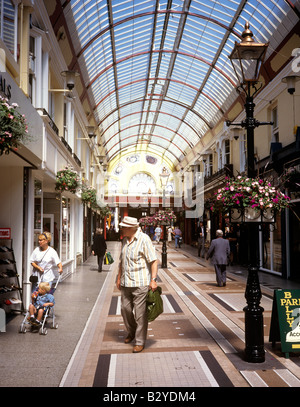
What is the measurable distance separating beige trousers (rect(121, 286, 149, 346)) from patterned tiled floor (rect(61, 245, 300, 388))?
0.26 m

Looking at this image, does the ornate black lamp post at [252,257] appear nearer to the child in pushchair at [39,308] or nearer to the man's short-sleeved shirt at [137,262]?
the man's short-sleeved shirt at [137,262]

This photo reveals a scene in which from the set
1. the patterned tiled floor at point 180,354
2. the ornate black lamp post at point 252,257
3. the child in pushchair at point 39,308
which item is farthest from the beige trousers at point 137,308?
the child in pushchair at point 39,308

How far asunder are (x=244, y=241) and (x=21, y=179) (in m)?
12.8

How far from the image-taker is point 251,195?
5.63m

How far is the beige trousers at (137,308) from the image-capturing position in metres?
5.60

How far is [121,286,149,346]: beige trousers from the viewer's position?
560 centimetres

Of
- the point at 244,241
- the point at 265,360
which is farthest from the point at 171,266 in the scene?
the point at 265,360

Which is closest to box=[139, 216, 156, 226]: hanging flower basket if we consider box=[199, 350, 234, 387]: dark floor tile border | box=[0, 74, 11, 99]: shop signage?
box=[0, 74, 11, 99]: shop signage

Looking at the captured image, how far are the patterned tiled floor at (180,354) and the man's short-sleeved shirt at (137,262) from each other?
99 centimetres

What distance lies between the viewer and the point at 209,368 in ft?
16.5

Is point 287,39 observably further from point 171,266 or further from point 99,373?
point 99,373

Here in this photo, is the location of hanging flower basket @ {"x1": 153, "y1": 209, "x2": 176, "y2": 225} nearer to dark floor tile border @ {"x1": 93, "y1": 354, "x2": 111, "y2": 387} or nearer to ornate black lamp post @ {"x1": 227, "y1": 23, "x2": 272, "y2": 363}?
ornate black lamp post @ {"x1": 227, "y1": 23, "x2": 272, "y2": 363}

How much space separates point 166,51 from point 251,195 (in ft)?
62.2

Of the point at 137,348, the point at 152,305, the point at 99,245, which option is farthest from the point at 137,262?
the point at 99,245
